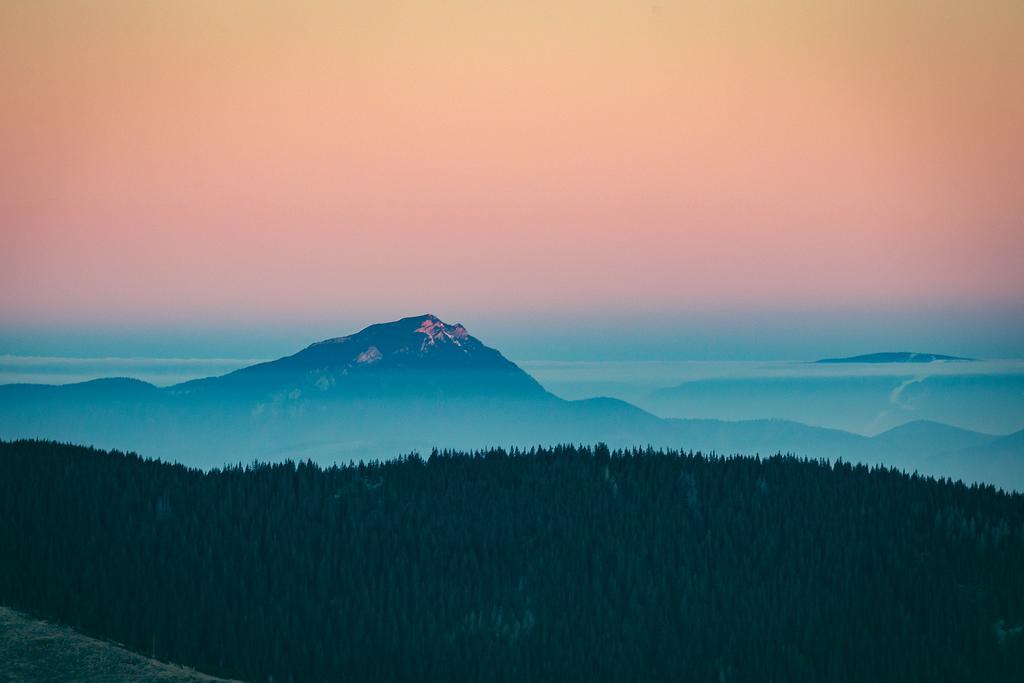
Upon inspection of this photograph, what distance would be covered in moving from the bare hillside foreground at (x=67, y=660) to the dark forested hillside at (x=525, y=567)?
5720 millimetres

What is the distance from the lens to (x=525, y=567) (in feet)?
441

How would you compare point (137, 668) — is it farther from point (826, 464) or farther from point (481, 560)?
point (826, 464)

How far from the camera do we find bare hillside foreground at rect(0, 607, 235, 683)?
6706cm

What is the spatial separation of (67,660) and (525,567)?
2819 inches

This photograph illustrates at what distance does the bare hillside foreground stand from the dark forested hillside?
5720 mm

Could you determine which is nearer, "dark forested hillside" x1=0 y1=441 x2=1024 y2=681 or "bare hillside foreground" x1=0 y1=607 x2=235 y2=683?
"bare hillside foreground" x1=0 y1=607 x2=235 y2=683

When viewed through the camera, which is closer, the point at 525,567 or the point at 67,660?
the point at 67,660

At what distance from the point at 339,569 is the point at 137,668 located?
56.3 m

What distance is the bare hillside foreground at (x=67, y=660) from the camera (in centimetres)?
6706

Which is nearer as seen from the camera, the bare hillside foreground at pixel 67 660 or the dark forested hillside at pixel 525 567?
the bare hillside foreground at pixel 67 660

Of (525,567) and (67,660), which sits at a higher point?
(67,660)

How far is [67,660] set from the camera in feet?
225

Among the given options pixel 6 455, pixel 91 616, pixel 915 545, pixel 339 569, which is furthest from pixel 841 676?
pixel 6 455

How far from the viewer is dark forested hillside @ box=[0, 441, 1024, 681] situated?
338 feet
